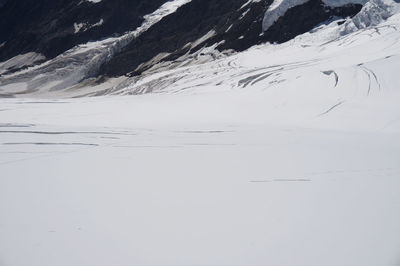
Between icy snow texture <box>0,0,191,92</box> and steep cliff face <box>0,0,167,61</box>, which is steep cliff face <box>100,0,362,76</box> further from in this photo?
steep cliff face <box>0,0,167,61</box>

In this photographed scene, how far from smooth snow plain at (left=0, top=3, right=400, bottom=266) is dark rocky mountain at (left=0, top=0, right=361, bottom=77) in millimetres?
30239

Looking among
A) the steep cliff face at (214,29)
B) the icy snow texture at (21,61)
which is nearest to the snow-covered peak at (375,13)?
the steep cliff face at (214,29)

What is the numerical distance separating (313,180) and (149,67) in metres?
41.8

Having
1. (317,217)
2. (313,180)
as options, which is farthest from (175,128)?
(317,217)

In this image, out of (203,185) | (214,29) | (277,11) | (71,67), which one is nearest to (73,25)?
(71,67)

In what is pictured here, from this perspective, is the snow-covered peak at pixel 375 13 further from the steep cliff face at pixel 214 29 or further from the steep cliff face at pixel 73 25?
the steep cliff face at pixel 73 25

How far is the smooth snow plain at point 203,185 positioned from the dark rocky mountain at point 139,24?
30.2 m

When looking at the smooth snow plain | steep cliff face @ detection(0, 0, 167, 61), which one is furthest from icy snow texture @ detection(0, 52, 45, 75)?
the smooth snow plain

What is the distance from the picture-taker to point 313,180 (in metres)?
4.07

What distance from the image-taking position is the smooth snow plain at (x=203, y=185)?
9.27ft

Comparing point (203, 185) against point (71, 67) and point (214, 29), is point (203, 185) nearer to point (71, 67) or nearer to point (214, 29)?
point (214, 29)

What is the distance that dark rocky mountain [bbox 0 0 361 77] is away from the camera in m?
36.6

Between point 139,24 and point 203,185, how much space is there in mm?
64074

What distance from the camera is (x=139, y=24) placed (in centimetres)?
6359
